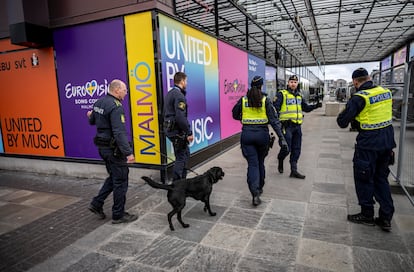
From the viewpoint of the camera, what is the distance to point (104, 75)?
4.97m

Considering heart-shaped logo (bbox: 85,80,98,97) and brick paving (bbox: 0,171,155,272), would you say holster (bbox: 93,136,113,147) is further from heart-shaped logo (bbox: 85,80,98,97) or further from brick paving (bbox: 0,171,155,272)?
heart-shaped logo (bbox: 85,80,98,97)

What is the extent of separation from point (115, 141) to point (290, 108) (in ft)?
10.00

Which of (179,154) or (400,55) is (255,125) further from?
(400,55)

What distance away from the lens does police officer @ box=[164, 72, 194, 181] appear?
156 inches

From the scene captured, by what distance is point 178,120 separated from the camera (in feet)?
13.1

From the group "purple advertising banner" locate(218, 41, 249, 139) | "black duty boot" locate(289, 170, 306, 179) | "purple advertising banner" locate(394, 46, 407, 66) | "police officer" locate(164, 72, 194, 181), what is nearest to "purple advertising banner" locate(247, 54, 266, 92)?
"purple advertising banner" locate(218, 41, 249, 139)

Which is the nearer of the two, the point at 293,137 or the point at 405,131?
the point at 405,131

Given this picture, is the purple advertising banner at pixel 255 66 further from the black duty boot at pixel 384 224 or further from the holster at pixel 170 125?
the black duty boot at pixel 384 224

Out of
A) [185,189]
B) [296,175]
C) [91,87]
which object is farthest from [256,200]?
[91,87]

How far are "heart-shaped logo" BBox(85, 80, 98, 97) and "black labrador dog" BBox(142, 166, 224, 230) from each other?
2.69 m

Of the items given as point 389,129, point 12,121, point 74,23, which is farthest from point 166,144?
point 12,121

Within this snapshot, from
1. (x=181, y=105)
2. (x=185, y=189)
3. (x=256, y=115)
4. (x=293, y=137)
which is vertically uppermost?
(x=181, y=105)

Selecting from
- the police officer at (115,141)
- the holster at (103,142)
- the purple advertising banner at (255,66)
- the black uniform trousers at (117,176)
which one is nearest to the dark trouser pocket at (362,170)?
the police officer at (115,141)

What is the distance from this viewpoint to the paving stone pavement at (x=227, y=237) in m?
2.59
